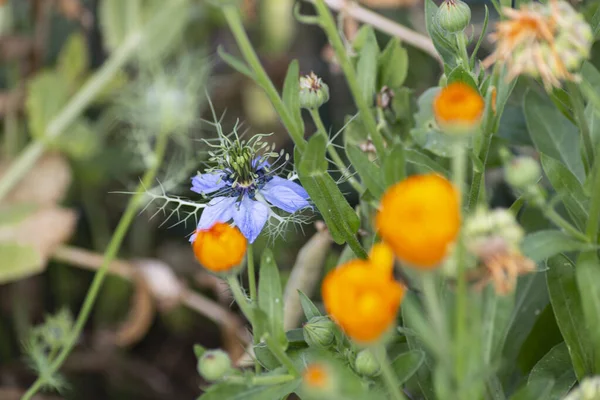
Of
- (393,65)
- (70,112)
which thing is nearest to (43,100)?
(70,112)

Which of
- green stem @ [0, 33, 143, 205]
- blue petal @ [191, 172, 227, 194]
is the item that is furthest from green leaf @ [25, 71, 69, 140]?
blue petal @ [191, 172, 227, 194]

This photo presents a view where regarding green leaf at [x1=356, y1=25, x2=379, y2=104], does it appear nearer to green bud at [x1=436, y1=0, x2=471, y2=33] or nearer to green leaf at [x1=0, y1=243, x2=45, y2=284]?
green bud at [x1=436, y1=0, x2=471, y2=33]

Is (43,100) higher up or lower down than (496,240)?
lower down

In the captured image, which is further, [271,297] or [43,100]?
[43,100]

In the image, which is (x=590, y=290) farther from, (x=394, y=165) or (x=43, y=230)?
(x=43, y=230)

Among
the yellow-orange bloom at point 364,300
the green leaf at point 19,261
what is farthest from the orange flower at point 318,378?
the green leaf at point 19,261

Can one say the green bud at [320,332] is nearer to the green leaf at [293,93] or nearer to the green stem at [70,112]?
the green leaf at [293,93]

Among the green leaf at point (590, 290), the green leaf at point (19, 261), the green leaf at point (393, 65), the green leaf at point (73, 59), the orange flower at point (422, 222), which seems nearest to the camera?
the orange flower at point (422, 222)
